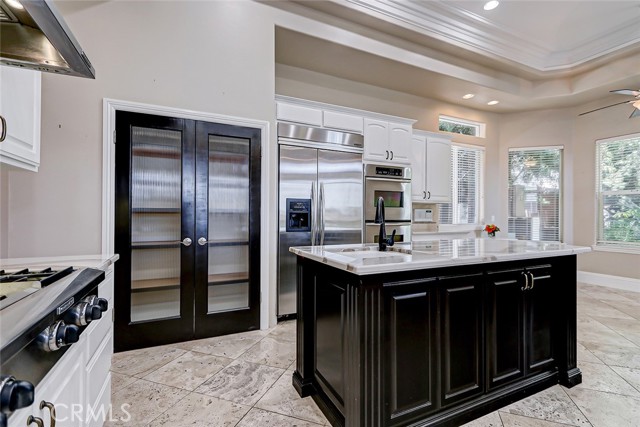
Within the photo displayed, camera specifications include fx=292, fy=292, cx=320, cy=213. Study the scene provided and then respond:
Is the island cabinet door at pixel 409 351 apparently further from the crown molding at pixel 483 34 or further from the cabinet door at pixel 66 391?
the crown molding at pixel 483 34

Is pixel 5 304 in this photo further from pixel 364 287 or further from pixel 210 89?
pixel 210 89

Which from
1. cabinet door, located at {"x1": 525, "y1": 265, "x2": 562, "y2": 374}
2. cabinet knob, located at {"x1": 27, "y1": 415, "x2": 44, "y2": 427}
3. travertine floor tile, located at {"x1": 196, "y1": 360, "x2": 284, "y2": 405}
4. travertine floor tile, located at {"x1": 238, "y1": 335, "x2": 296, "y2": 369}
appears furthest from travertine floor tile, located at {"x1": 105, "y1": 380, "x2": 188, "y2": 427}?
cabinet door, located at {"x1": 525, "y1": 265, "x2": 562, "y2": 374}

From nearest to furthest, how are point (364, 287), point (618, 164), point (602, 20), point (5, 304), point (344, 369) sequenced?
point (5, 304) < point (364, 287) < point (344, 369) < point (602, 20) < point (618, 164)

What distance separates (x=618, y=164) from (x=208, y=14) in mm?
6716

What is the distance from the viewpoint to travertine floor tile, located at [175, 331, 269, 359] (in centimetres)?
260

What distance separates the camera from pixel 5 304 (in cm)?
86

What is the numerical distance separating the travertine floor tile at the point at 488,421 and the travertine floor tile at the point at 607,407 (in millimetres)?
549

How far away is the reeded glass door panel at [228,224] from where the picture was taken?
2961 mm

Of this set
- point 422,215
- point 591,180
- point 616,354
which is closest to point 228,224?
point 422,215

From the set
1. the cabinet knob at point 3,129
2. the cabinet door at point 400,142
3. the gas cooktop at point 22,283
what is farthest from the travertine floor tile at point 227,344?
the cabinet door at point 400,142

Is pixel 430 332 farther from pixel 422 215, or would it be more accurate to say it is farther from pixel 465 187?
pixel 465 187

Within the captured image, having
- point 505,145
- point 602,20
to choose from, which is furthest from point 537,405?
point 505,145

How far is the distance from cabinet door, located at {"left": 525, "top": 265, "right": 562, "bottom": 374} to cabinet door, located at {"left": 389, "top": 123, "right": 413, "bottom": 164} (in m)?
2.50

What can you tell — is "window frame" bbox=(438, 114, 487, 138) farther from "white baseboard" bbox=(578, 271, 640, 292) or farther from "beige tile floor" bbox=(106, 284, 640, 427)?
"beige tile floor" bbox=(106, 284, 640, 427)
